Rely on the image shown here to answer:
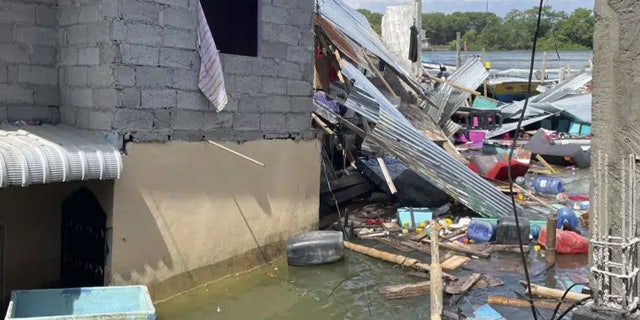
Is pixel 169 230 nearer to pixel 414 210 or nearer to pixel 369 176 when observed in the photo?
pixel 414 210

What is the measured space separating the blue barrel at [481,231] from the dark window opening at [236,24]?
4.50 meters

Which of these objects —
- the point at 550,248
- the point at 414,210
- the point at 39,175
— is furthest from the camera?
the point at 414,210

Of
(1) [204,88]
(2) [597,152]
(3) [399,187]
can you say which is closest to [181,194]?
(1) [204,88]

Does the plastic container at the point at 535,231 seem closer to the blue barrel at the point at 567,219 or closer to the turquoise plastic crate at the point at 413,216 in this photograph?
the blue barrel at the point at 567,219

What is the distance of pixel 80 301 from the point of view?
5945mm

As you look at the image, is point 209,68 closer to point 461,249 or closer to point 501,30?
point 461,249

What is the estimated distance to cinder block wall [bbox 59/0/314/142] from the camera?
20.9ft

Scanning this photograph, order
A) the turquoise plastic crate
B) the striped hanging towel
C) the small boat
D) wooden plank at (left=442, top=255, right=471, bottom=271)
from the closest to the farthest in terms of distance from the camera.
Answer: the striped hanging towel < wooden plank at (left=442, top=255, right=471, bottom=271) < the turquoise plastic crate < the small boat

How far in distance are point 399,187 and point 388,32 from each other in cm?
1207

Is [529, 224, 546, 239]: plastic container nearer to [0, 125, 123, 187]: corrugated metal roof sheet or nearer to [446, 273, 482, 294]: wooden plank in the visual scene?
[446, 273, 482, 294]: wooden plank

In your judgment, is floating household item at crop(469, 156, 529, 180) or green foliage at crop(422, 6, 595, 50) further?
green foliage at crop(422, 6, 595, 50)

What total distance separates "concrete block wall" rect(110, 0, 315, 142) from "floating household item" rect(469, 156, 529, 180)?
5.74 meters

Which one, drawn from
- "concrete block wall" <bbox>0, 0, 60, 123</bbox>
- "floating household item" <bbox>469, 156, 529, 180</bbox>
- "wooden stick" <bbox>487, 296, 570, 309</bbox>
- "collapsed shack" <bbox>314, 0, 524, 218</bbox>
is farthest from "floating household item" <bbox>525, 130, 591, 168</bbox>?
"concrete block wall" <bbox>0, 0, 60, 123</bbox>

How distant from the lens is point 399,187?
11742 mm
